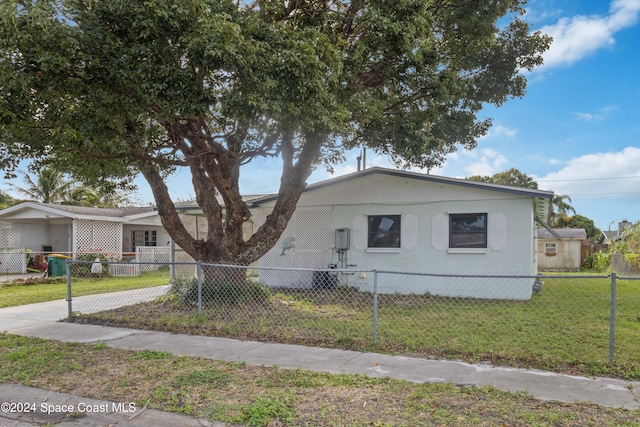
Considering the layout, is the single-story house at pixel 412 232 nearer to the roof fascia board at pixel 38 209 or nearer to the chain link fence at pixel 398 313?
the chain link fence at pixel 398 313

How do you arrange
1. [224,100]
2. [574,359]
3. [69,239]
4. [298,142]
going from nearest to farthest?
[574,359], [224,100], [298,142], [69,239]

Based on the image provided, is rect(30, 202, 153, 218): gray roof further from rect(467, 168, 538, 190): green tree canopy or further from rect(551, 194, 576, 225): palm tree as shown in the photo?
rect(551, 194, 576, 225): palm tree

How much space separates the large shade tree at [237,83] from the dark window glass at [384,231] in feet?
5.51

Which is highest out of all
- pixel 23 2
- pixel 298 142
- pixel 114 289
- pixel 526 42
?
pixel 526 42

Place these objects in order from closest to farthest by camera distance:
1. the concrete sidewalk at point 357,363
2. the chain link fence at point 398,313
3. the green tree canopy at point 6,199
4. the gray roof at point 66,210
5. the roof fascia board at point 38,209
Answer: the concrete sidewalk at point 357,363 < the chain link fence at point 398,313 < the roof fascia board at point 38,209 < the gray roof at point 66,210 < the green tree canopy at point 6,199

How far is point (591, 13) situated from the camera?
1012 cm

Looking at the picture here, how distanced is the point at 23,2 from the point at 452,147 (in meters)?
9.85

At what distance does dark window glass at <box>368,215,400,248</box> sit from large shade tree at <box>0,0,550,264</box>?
168 centimetres

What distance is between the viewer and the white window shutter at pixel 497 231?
423 inches

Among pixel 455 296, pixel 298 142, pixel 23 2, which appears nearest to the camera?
pixel 23 2

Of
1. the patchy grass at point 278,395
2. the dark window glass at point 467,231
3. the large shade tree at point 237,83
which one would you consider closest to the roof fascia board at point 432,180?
the large shade tree at point 237,83

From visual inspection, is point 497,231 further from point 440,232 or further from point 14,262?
point 14,262

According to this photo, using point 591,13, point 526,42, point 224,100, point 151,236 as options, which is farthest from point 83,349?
point 151,236

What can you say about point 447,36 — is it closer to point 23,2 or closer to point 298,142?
point 298,142
